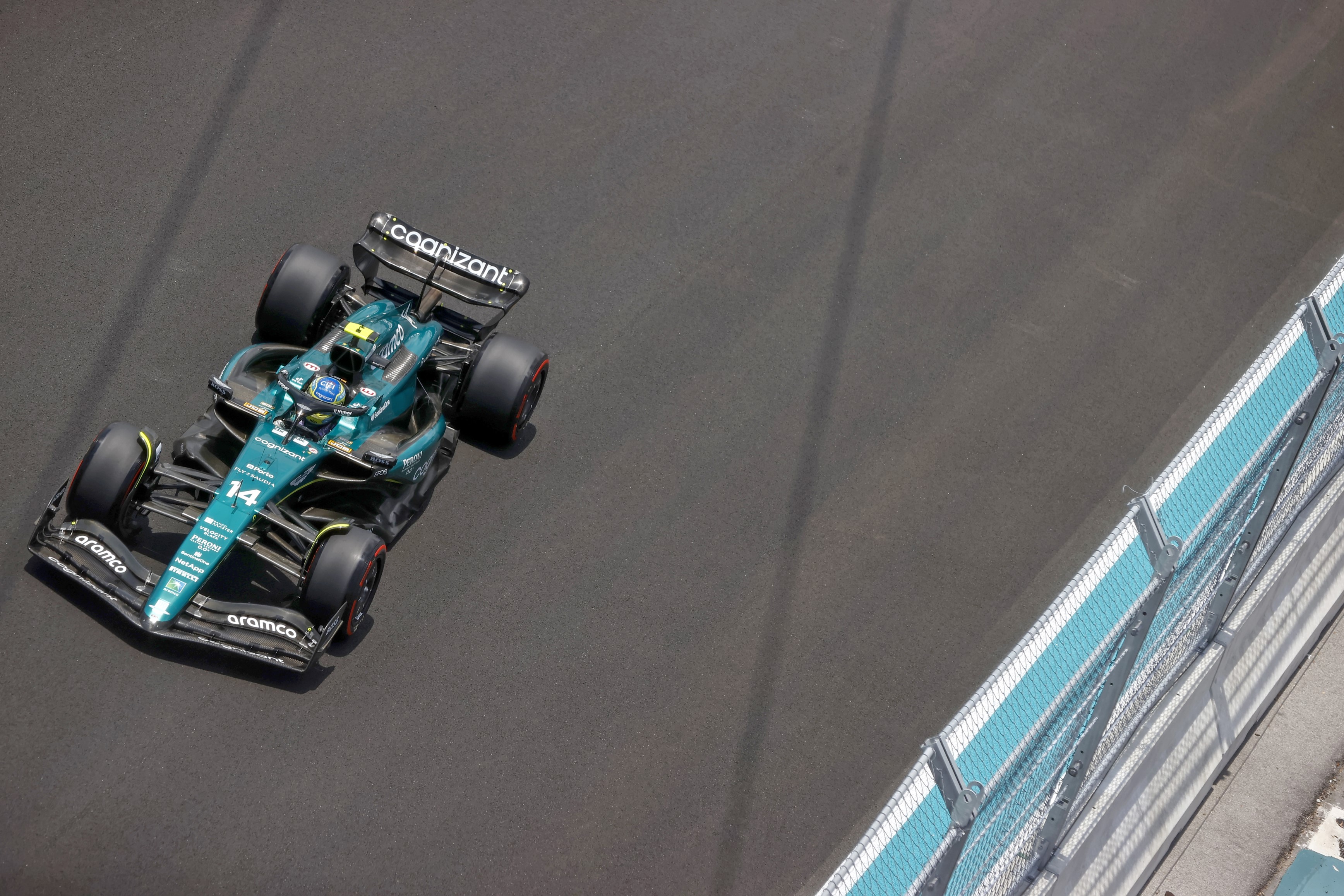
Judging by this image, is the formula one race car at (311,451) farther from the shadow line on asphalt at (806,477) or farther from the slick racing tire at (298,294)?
the shadow line on asphalt at (806,477)

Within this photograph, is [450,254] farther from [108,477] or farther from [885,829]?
[885,829]

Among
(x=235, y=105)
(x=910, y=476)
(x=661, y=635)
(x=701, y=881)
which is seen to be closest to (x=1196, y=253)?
(x=910, y=476)

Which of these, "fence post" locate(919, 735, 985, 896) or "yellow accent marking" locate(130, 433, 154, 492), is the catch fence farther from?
"yellow accent marking" locate(130, 433, 154, 492)

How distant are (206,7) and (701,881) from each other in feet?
28.6

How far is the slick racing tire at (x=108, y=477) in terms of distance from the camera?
7766 mm

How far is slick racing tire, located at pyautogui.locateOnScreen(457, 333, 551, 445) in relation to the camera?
9008 millimetres

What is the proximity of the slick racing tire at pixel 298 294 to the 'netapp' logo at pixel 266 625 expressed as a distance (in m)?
2.38

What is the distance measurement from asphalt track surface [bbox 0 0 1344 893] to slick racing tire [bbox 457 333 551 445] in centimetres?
31

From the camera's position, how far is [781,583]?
8.89 meters

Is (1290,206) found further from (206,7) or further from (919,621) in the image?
(206,7)

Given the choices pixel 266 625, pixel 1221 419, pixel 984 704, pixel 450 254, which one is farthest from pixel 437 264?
pixel 984 704

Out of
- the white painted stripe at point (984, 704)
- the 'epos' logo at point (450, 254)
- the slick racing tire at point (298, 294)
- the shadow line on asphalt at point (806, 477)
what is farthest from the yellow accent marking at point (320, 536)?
the white painted stripe at point (984, 704)

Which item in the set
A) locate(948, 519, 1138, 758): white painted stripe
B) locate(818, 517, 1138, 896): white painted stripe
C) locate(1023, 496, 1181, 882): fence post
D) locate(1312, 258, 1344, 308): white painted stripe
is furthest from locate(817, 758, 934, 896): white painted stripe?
locate(1312, 258, 1344, 308): white painted stripe

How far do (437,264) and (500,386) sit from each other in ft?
3.40
